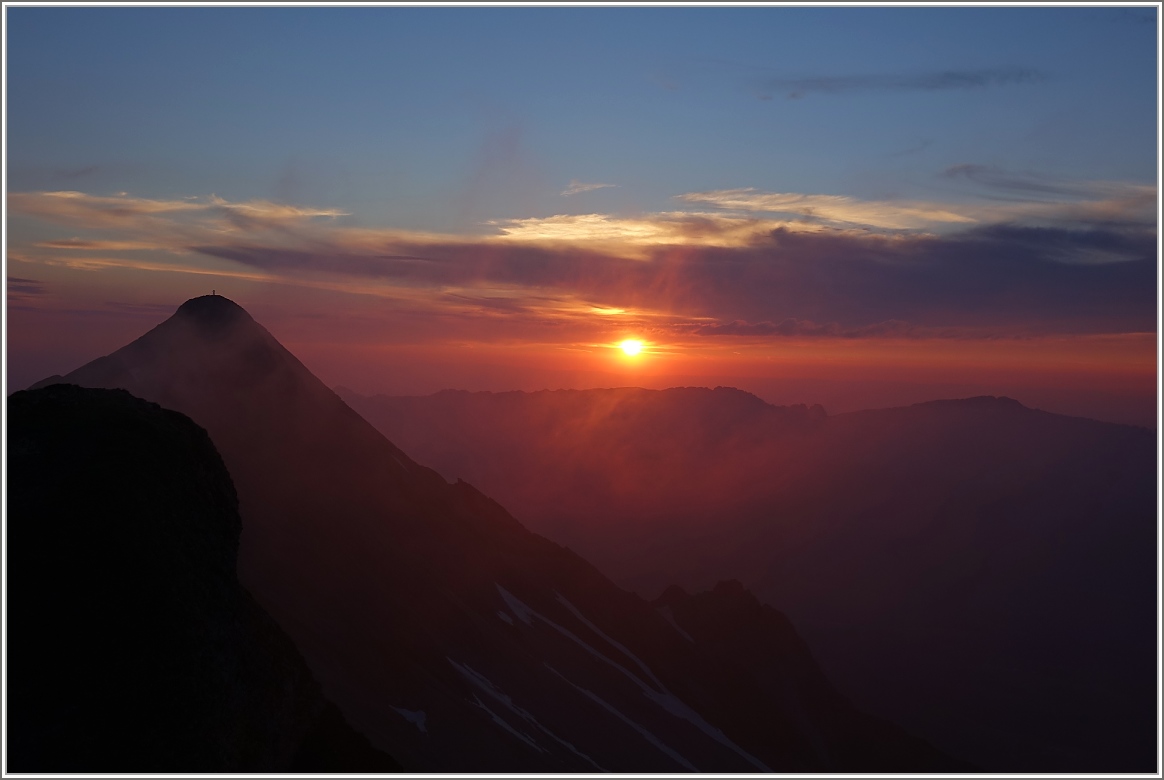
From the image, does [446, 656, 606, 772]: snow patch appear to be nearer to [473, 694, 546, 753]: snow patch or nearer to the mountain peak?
[473, 694, 546, 753]: snow patch

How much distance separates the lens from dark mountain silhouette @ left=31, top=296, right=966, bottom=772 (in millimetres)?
58969

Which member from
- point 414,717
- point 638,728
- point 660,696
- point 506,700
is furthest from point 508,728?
point 660,696

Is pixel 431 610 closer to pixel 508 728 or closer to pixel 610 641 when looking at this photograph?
pixel 508 728

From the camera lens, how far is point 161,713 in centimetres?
2767

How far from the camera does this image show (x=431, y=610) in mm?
74125

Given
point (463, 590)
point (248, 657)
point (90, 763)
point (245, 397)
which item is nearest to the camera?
point (90, 763)

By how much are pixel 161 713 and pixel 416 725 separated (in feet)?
94.5

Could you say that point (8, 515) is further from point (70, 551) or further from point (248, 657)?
point (248, 657)

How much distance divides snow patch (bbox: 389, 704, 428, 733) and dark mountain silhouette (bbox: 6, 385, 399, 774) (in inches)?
663

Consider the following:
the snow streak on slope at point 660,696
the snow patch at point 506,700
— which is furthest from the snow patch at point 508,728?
the snow streak on slope at point 660,696

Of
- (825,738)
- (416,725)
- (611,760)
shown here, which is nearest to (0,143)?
(416,725)

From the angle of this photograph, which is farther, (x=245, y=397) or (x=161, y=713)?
(x=245, y=397)

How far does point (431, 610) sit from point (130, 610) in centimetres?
4749

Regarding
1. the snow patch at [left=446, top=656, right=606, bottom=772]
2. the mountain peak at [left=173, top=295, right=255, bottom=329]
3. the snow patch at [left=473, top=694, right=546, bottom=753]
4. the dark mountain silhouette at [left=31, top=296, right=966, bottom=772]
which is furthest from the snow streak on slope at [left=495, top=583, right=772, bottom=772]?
the mountain peak at [left=173, top=295, right=255, bottom=329]
